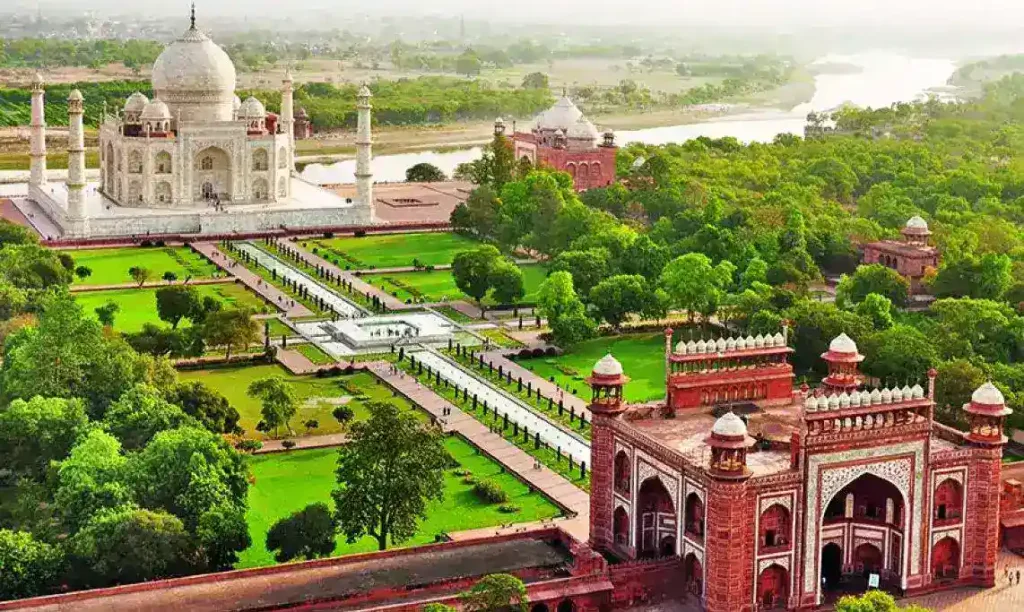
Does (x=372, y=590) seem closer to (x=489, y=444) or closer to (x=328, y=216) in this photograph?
(x=489, y=444)

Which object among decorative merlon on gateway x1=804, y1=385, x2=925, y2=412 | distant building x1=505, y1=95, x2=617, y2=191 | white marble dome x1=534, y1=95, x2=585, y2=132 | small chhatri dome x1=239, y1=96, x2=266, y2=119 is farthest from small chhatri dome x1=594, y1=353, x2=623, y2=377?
white marble dome x1=534, y1=95, x2=585, y2=132

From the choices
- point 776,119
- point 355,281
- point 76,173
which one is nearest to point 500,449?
point 355,281

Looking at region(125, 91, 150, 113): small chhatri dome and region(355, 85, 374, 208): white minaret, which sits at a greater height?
region(125, 91, 150, 113): small chhatri dome

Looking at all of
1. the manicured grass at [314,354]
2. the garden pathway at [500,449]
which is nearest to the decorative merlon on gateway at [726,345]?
the garden pathway at [500,449]

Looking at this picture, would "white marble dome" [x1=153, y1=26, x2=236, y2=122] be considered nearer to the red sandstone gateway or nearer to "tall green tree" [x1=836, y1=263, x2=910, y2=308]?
"tall green tree" [x1=836, y1=263, x2=910, y2=308]

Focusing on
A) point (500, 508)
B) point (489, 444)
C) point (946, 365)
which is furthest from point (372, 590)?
point (946, 365)

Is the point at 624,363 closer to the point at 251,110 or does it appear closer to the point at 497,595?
the point at 497,595

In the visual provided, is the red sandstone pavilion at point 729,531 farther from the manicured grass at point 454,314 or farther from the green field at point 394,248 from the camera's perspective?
the green field at point 394,248
